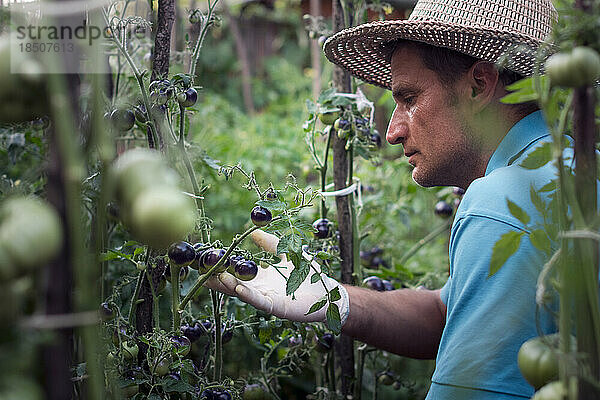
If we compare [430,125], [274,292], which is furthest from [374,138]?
[274,292]

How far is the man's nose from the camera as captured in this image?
1.45 m

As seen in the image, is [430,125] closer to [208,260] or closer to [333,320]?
[333,320]

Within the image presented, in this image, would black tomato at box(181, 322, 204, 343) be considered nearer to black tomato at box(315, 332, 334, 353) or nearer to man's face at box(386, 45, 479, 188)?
black tomato at box(315, 332, 334, 353)

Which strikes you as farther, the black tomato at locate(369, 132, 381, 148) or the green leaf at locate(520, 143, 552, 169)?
the black tomato at locate(369, 132, 381, 148)

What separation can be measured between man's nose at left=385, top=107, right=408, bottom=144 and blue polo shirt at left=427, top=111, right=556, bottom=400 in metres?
0.40

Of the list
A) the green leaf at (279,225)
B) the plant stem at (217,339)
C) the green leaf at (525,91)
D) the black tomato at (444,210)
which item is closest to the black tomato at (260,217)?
the green leaf at (279,225)

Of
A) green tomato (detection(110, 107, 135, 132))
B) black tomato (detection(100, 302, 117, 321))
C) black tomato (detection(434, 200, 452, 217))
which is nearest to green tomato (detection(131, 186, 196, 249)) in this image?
green tomato (detection(110, 107, 135, 132))

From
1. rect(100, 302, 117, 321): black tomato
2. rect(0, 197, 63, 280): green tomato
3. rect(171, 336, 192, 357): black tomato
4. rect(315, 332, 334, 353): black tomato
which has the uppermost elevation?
rect(0, 197, 63, 280): green tomato

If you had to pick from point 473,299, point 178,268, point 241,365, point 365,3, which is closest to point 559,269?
point 473,299

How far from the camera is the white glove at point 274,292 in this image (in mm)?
1194

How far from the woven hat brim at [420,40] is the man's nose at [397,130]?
0.64 feet

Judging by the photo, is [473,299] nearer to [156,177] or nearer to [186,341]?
[186,341]

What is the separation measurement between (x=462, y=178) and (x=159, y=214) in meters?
1.14

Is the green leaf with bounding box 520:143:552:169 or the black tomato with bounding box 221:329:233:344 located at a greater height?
the green leaf with bounding box 520:143:552:169
